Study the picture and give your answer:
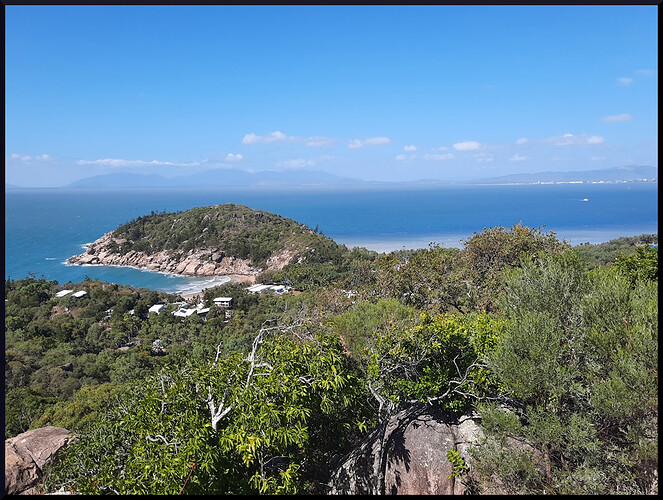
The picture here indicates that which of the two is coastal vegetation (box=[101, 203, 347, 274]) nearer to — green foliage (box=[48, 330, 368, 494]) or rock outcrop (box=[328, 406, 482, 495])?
rock outcrop (box=[328, 406, 482, 495])

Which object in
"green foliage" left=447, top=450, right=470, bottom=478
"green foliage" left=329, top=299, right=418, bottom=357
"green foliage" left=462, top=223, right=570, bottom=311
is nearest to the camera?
"green foliage" left=447, top=450, right=470, bottom=478

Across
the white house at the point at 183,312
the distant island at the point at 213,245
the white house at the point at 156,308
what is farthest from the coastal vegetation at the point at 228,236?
the white house at the point at 156,308

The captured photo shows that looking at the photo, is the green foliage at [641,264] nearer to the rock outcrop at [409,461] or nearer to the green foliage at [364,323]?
Result: the green foliage at [364,323]

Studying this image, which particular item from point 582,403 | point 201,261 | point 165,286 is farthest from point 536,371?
point 201,261

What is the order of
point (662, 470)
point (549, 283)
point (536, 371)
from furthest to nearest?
point (549, 283), point (536, 371), point (662, 470)

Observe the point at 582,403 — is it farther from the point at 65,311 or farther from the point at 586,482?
the point at 65,311

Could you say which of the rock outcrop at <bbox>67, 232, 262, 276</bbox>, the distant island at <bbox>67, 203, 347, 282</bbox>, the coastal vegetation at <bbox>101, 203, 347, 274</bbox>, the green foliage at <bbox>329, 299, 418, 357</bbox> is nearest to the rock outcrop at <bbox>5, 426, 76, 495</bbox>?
the green foliage at <bbox>329, 299, 418, 357</bbox>
